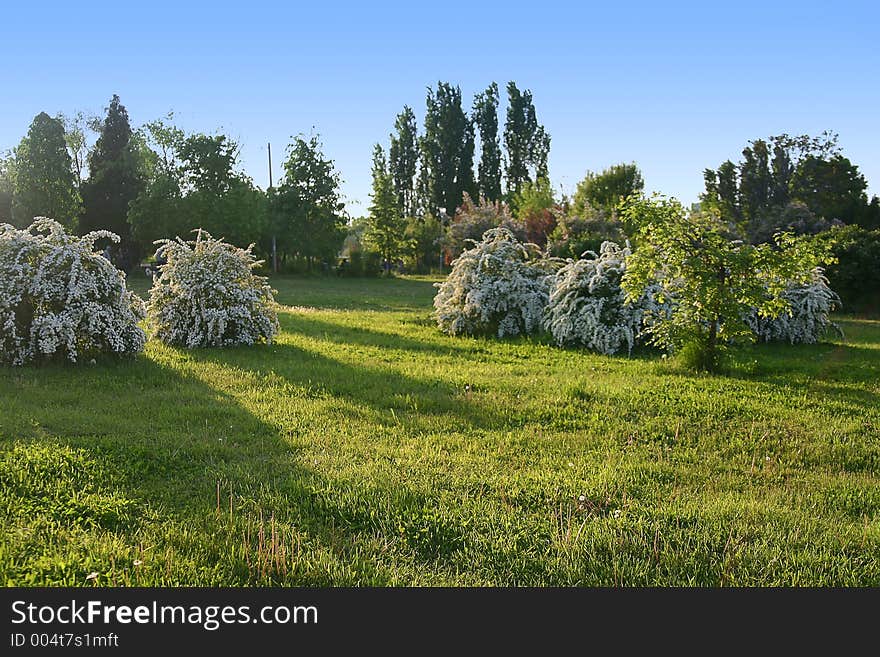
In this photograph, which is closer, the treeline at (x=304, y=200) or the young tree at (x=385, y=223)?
the treeline at (x=304, y=200)

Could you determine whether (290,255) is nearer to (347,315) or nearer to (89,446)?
(347,315)

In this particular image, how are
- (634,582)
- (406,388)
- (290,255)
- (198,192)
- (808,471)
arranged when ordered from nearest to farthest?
(634,582), (808,471), (406,388), (198,192), (290,255)

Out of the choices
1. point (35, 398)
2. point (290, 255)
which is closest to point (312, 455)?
point (35, 398)

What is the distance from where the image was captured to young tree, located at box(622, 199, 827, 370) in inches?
357

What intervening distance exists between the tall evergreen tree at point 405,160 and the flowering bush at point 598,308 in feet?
140

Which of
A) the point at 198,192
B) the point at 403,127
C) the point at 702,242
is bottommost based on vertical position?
the point at 702,242

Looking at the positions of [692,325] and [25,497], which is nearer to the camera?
[25,497]

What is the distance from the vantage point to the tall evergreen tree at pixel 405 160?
178ft

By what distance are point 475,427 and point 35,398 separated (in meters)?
4.49

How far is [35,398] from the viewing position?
7.13 metres

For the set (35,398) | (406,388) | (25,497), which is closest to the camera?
(25,497)

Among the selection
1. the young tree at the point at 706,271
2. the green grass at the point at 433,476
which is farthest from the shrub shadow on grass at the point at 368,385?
the young tree at the point at 706,271

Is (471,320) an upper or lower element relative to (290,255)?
lower

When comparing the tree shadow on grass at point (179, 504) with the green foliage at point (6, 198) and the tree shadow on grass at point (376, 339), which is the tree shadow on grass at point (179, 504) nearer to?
the tree shadow on grass at point (376, 339)
